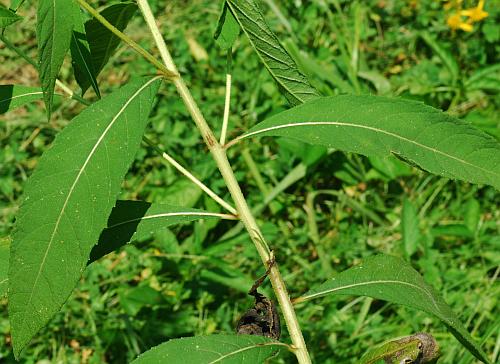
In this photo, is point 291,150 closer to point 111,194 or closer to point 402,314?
point 402,314

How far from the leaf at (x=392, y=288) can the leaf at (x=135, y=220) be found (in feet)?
0.98

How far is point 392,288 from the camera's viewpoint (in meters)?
1.51

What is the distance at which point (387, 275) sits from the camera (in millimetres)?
1548

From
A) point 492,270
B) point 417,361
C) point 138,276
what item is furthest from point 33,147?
point 417,361

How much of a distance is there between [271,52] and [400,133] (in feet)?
1.04

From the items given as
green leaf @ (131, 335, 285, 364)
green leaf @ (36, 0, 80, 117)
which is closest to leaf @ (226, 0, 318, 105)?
green leaf @ (36, 0, 80, 117)

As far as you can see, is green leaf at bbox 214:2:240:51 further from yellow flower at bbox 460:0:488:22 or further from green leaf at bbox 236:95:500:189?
yellow flower at bbox 460:0:488:22

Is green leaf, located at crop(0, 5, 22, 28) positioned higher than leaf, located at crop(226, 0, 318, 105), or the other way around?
green leaf, located at crop(0, 5, 22, 28)

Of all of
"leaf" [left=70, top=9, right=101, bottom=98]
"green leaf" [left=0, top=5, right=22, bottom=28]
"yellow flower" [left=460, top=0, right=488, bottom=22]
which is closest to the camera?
"green leaf" [left=0, top=5, right=22, bottom=28]

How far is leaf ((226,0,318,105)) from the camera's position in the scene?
146 cm

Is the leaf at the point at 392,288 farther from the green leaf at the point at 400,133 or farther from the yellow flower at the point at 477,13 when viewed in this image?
the yellow flower at the point at 477,13

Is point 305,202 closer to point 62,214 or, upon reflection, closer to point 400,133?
point 400,133

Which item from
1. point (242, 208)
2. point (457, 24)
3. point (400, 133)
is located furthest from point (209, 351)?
point (457, 24)

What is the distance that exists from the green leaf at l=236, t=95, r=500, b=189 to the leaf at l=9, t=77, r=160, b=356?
0.33 meters
